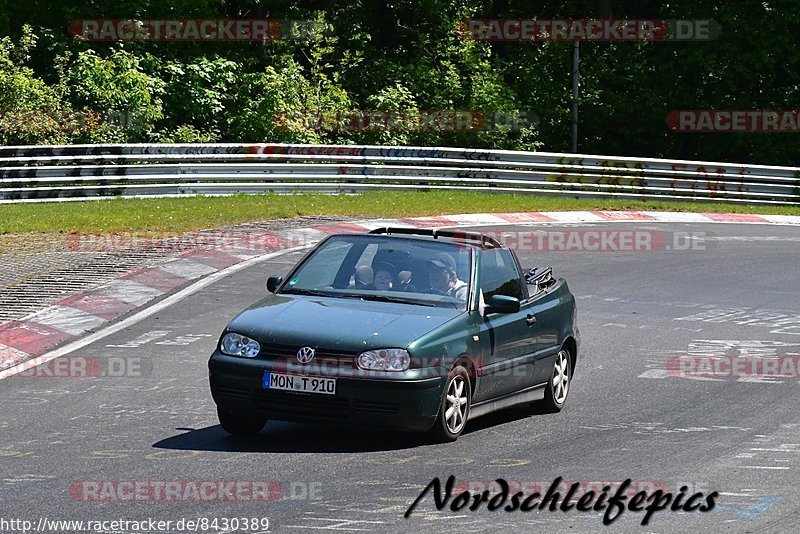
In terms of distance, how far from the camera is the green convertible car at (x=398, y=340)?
9.39 meters

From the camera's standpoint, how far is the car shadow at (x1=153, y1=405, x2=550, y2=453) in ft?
31.1

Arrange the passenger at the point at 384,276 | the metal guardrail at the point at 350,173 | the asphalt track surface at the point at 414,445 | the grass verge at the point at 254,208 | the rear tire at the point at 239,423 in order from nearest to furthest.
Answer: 1. the asphalt track surface at the point at 414,445
2. the rear tire at the point at 239,423
3. the passenger at the point at 384,276
4. the grass verge at the point at 254,208
5. the metal guardrail at the point at 350,173

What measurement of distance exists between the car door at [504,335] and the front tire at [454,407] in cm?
25

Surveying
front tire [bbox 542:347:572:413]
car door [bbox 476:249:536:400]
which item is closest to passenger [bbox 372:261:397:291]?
car door [bbox 476:249:536:400]

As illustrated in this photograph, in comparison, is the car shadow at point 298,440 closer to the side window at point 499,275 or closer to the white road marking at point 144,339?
the side window at point 499,275

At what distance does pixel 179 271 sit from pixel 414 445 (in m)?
9.02

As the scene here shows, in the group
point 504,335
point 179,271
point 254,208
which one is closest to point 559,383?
point 504,335

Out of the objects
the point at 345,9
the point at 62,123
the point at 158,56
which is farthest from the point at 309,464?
the point at 345,9

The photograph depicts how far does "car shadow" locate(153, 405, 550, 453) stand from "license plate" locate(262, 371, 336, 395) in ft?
1.31

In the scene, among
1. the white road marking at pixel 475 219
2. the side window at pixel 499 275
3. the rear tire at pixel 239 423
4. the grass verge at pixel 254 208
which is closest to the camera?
the rear tire at pixel 239 423

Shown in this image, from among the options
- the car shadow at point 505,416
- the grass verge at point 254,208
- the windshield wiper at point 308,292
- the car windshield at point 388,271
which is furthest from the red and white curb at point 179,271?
the car shadow at point 505,416

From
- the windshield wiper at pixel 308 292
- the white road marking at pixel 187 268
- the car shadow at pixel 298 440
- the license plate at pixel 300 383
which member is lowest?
the car shadow at pixel 298 440

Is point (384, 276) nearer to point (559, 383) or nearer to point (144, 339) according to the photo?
point (559, 383)

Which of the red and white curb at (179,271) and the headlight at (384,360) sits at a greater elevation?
the headlight at (384,360)
